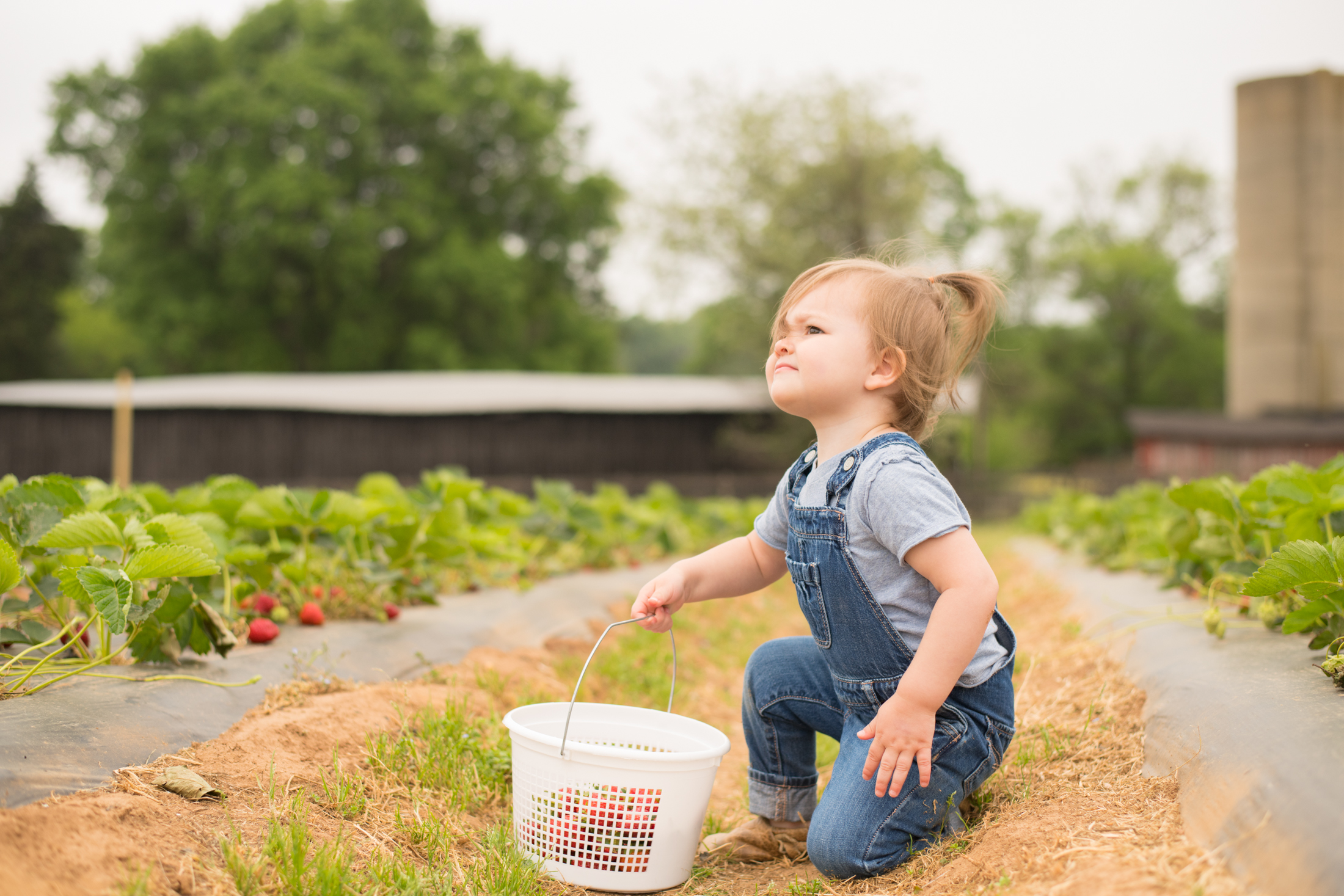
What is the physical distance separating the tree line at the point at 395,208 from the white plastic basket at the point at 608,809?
1558 cm

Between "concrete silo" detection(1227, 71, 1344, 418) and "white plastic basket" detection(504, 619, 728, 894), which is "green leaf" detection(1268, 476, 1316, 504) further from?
"concrete silo" detection(1227, 71, 1344, 418)

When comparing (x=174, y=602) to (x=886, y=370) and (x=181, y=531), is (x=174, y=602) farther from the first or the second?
(x=886, y=370)

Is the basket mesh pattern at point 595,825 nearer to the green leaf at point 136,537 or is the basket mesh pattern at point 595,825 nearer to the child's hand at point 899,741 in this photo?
the child's hand at point 899,741

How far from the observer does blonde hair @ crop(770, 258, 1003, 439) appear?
2.01 metres

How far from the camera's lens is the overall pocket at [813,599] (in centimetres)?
198

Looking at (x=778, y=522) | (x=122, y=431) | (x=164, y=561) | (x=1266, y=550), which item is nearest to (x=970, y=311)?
(x=778, y=522)

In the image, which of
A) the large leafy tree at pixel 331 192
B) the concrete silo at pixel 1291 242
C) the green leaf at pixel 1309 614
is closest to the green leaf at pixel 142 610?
the green leaf at pixel 1309 614

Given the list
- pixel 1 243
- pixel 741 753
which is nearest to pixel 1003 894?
pixel 741 753

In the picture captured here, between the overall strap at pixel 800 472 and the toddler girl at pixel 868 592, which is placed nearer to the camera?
the toddler girl at pixel 868 592

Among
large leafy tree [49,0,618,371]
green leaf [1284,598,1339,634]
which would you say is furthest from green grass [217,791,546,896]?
large leafy tree [49,0,618,371]

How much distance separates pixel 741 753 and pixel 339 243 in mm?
19367

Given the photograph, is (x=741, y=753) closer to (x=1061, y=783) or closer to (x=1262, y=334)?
(x=1061, y=783)

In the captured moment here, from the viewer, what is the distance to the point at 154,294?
21672 millimetres

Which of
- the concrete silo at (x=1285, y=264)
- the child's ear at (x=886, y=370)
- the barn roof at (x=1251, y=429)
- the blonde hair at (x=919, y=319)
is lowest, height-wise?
the child's ear at (x=886, y=370)
